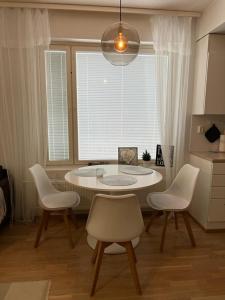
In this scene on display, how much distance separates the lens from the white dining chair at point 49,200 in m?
2.33

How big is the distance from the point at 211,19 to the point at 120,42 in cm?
140

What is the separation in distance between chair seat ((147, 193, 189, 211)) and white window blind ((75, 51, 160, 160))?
84 centimetres

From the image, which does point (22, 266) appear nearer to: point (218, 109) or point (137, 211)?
point (137, 211)

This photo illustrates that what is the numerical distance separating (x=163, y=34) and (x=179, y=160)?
160 centimetres

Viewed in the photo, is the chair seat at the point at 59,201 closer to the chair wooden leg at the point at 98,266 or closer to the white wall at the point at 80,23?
the chair wooden leg at the point at 98,266

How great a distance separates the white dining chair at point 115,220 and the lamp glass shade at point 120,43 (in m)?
1.15

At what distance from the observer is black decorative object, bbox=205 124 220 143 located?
3054mm

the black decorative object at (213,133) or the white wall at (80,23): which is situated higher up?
the white wall at (80,23)

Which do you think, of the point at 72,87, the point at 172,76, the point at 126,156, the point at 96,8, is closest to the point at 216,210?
the point at 126,156

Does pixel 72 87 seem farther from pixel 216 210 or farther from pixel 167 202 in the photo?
pixel 216 210

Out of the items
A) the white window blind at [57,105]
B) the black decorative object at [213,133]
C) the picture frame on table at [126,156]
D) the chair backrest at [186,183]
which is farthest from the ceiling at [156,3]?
the chair backrest at [186,183]

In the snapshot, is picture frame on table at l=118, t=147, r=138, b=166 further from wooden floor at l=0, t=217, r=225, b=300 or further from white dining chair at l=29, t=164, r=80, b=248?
wooden floor at l=0, t=217, r=225, b=300

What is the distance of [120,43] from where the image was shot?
1825 millimetres

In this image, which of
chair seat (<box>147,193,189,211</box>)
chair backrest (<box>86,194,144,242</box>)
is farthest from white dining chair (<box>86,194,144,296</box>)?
chair seat (<box>147,193,189,211</box>)
